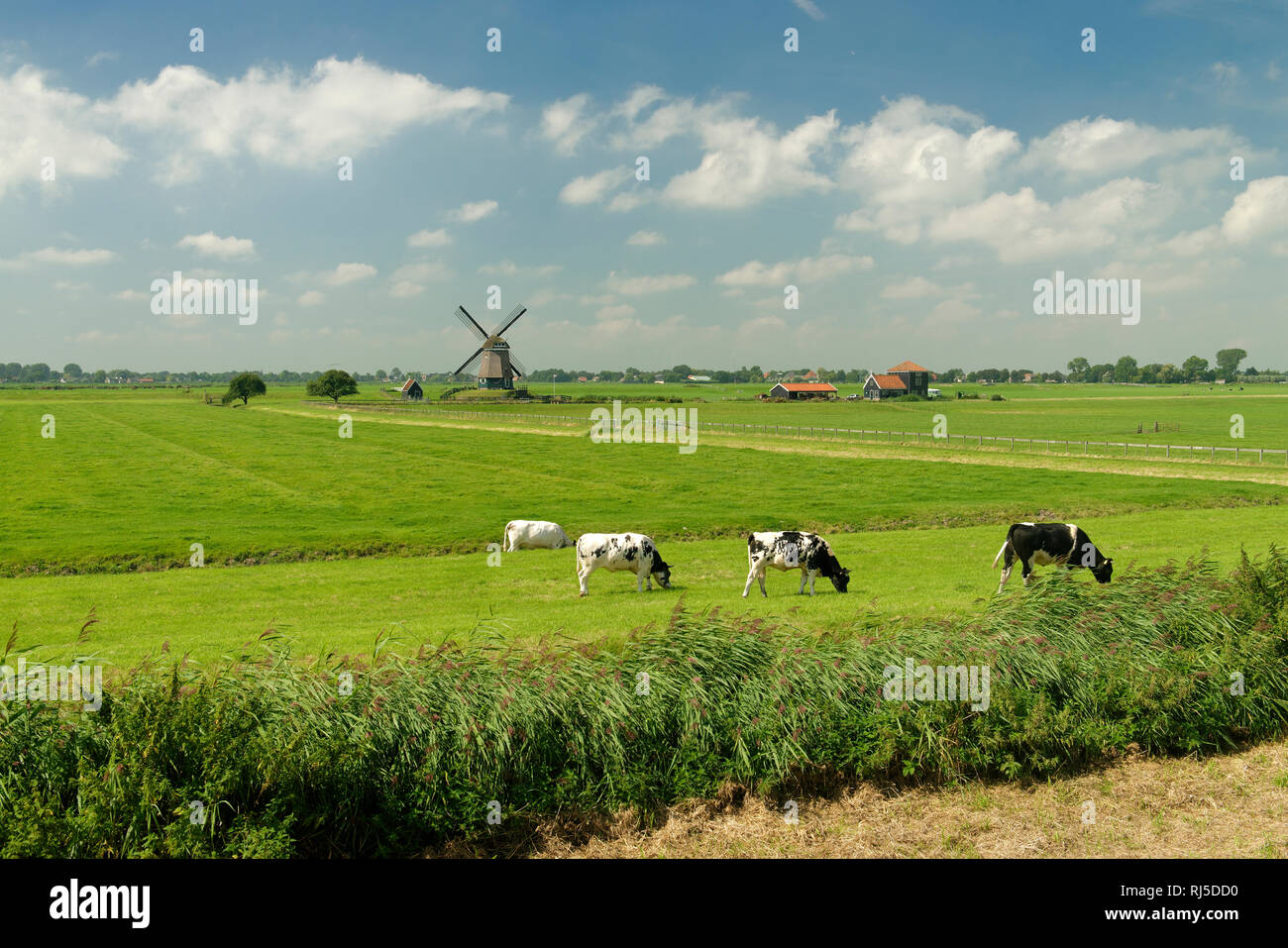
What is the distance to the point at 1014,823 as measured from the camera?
8680mm

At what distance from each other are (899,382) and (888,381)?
229 cm

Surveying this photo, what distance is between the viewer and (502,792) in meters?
8.52

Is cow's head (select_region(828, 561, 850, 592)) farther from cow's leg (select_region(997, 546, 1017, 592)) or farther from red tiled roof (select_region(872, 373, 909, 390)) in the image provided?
red tiled roof (select_region(872, 373, 909, 390))

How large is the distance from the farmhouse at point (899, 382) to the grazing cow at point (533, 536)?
149m

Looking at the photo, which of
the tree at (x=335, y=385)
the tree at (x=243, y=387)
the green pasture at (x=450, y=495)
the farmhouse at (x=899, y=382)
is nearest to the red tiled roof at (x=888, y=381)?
the farmhouse at (x=899, y=382)

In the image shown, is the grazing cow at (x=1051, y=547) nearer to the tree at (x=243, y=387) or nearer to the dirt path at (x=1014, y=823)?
the dirt path at (x=1014, y=823)

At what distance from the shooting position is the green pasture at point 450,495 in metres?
30.2

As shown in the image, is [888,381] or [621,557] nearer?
[621,557]

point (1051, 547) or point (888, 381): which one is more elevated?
point (888, 381)

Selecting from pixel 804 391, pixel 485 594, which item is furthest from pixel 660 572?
pixel 804 391

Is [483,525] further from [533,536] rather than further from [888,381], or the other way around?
[888,381]

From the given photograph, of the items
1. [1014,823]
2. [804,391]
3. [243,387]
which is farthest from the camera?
[804,391]
